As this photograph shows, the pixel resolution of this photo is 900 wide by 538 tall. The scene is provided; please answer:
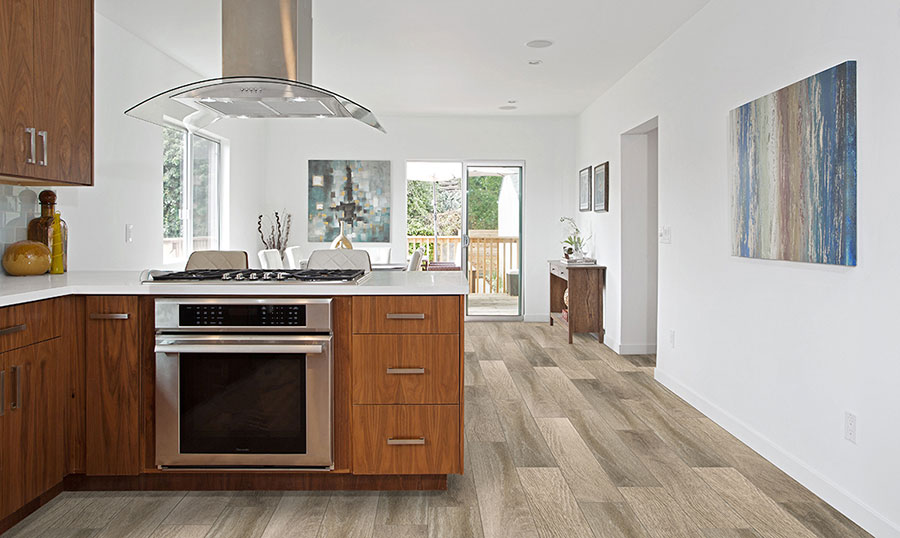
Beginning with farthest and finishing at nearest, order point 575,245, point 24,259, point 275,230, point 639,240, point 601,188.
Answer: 1. point 275,230
2. point 575,245
3. point 601,188
4. point 639,240
5. point 24,259

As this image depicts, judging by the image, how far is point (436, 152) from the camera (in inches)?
325

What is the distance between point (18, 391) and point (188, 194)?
3.80 meters

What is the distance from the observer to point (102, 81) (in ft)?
14.3

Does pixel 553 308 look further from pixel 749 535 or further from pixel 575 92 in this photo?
pixel 749 535

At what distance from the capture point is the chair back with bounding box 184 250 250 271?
414cm

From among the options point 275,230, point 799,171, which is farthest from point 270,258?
point 799,171

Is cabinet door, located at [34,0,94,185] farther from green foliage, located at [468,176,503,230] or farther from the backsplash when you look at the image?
green foliage, located at [468,176,503,230]

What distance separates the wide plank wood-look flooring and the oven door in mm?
197

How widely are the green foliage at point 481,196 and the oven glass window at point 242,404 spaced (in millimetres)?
5769

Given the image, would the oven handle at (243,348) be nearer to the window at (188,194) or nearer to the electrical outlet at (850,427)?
the electrical outlet at (850,427)

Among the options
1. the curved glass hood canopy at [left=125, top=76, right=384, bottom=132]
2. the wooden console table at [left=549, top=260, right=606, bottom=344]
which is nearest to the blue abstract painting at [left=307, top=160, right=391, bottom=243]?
the wooden console table at [left=549, top=260, right=606, bottom=344]

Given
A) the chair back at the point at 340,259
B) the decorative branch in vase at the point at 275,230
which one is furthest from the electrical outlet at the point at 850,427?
the decorative branch in vase at the point at 275,230

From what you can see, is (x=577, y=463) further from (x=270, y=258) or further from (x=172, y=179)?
(x=172, y=179)

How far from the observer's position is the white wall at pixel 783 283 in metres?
2.48
